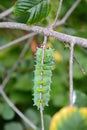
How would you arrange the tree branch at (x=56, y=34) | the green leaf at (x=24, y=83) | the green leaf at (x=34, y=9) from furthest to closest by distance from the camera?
the green leaf at (x=24, y=83)
the green leaf at (x=34, y=9)
the tree branch at (x=56, y=34)

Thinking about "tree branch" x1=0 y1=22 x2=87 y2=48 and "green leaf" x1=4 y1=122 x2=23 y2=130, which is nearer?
"tree branch" x1=0 y1=22 x2=87 y2=48

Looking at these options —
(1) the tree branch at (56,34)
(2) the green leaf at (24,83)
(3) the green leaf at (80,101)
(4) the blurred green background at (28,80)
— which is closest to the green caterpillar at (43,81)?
(1) the tree branch at (56,34)

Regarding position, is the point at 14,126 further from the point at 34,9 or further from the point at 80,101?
the point at 34,9

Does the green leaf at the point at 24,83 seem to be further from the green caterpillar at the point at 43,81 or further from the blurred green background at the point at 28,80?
the green caterpillar at the point at 43,81

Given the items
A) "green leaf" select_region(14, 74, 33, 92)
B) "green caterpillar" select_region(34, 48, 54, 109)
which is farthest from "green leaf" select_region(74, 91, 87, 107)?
"green leaf" select_region(14, 74, 33, 92)

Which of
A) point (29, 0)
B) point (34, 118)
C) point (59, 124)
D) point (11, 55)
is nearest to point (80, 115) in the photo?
point (59, 124)

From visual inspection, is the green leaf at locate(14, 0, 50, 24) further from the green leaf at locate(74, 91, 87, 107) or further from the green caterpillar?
the green leaf at locate(74, 91, 87, 107)

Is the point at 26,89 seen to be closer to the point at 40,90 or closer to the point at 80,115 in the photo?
the point at 40,90

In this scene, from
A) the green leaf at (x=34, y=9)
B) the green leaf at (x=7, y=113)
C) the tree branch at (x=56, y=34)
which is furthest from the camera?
the green leaf at (x=7, y=113)

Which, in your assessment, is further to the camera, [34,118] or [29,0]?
[34,118]
